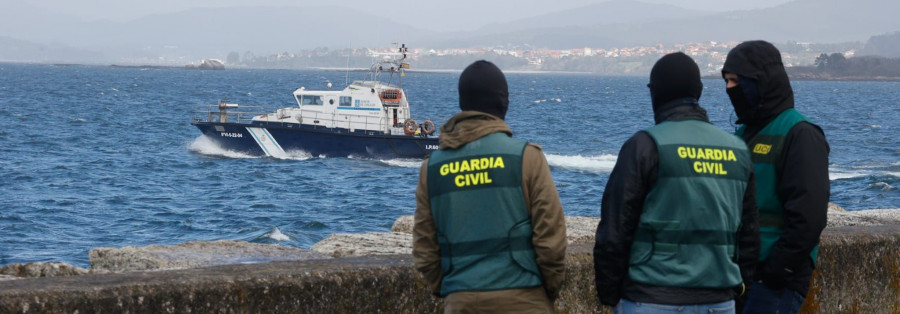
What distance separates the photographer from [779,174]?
3621 millimetres

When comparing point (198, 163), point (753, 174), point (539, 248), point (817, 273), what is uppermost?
point (753, 174)

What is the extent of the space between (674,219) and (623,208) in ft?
0.55

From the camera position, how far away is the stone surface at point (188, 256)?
17.4 feet

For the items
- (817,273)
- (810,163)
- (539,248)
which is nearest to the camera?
(539,248)

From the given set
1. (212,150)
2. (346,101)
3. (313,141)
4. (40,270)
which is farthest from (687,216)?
(212,150)

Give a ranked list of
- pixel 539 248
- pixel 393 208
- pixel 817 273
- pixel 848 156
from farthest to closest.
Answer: pixel 848 156 → pixel 393 208 → pixel 817 273 → pixel 539 248

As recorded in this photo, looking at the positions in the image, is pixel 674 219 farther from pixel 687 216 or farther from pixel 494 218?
pixel 494 218

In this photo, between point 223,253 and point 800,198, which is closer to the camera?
point 800,198

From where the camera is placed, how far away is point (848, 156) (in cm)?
3881

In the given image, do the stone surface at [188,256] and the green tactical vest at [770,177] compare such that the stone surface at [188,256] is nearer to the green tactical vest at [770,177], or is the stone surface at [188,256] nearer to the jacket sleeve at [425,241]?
the jacket sleeve at [425,241]

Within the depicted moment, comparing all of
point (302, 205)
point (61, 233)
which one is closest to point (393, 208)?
point (302, 205)

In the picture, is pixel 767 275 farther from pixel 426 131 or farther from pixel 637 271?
pixel 426 131

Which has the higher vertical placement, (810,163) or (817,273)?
(810,163)

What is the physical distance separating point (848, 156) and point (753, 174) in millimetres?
38150
